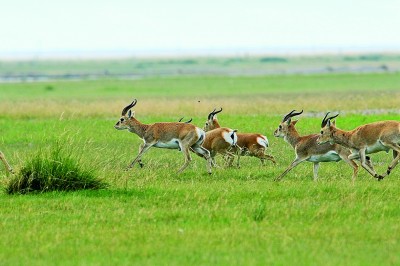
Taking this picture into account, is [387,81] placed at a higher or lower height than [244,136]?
lower

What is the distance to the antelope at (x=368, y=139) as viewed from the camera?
1608 centimetres

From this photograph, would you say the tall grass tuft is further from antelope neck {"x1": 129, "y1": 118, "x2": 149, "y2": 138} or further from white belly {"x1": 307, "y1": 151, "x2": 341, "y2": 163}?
antelope neck {"x1": 129, "y1": 118, "x2": 149, "y2": 138}

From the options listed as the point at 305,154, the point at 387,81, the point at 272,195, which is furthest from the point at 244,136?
the point at 387,81

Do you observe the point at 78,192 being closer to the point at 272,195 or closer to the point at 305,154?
the point at 272,195

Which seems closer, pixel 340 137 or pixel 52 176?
pixel 52 176

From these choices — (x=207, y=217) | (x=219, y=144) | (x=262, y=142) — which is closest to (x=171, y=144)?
(x=219, y=144)

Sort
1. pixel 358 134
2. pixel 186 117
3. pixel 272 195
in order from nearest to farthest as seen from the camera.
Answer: pixel 272 195
pixel 358 134
pixel 186 117

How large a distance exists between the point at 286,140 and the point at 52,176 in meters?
5.31

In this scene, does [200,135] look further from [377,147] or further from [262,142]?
[377,147]

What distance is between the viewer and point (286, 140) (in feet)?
59.9

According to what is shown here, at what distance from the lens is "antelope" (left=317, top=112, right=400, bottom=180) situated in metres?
16.1

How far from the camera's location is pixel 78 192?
48.3 ft

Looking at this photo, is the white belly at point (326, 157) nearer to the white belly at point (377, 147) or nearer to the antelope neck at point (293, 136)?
the white belly at point (377, 147)

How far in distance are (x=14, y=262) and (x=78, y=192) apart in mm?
4833
